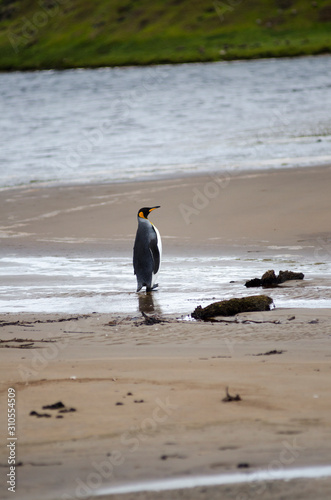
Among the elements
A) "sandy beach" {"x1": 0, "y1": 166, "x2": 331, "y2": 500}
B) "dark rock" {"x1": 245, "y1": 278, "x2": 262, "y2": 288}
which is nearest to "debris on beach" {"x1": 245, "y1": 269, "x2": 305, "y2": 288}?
"dark rock" {"x1": 245, "y1": 278, "x2": 262, "y2": 288}

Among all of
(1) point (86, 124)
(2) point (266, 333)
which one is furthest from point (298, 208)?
(1) point (86, 124)

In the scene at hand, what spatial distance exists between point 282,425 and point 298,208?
29.9 ft

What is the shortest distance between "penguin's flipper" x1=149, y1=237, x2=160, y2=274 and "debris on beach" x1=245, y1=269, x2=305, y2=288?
122cm

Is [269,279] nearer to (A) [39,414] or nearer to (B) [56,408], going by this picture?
(B) [56,408]

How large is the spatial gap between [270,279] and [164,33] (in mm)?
104430

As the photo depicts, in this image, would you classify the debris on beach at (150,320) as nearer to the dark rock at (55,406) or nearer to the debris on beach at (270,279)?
the debris on beach at (270,279)

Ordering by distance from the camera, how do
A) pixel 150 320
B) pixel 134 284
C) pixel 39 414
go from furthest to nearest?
pixel 134 284 → pixel 150 320 → pixel 39 414

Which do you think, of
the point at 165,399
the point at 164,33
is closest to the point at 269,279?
the point at 165,399

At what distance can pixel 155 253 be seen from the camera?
892 cm

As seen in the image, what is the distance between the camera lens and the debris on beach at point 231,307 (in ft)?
21.9

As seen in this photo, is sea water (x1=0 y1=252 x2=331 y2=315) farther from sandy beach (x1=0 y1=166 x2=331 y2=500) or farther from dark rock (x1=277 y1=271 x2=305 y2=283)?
sandy beach (x1=0 y1=166 x2=331 y2=500)

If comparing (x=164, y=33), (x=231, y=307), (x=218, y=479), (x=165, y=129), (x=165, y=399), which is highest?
(x=218, y=479)

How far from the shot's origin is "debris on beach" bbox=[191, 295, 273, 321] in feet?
21.9

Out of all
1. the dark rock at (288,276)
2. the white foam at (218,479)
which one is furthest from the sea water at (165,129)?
the white foam at (218,479)
